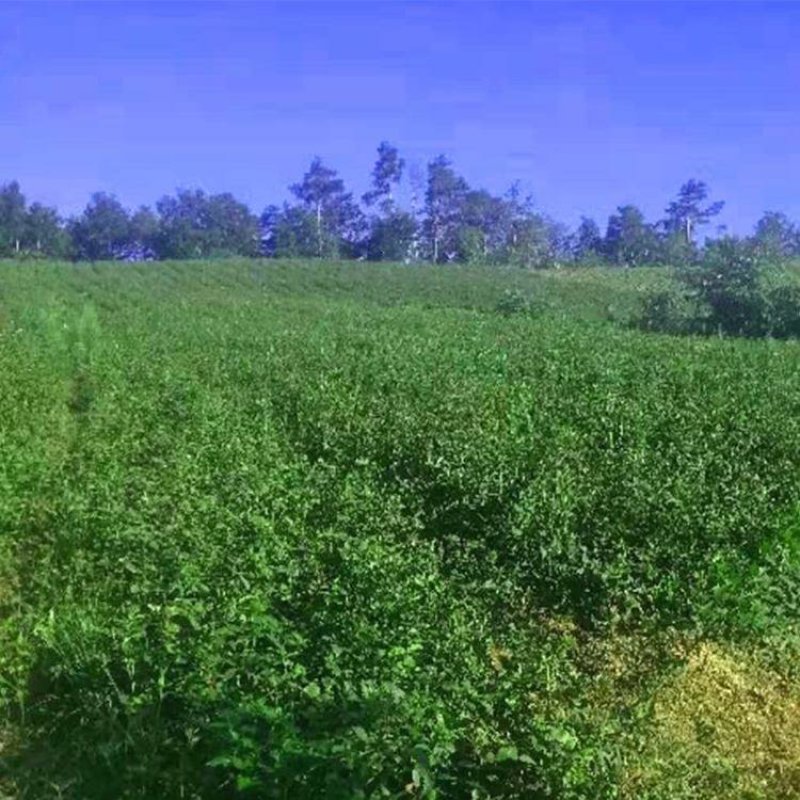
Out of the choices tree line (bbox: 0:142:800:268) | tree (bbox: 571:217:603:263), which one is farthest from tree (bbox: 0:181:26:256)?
tree (bbox: 571:217:603:263)

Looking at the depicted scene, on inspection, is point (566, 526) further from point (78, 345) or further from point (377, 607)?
point (78, 345)

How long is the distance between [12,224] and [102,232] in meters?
6.26

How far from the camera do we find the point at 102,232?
279 feet

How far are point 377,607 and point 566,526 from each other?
6.54ft

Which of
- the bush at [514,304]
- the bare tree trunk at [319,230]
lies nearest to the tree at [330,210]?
the bare tree trunk at [319,230]

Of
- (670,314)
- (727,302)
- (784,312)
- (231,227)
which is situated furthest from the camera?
(231,227)

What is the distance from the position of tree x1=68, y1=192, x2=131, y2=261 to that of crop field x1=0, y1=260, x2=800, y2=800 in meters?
75.0

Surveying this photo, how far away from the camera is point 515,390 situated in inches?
503

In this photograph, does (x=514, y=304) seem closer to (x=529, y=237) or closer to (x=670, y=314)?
(x=670, y=314)

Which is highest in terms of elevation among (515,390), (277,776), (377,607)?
(515,390)

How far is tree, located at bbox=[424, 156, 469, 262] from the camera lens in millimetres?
82562

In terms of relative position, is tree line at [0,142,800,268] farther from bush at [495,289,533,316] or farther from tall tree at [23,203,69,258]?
bush at [495,289,533,316]

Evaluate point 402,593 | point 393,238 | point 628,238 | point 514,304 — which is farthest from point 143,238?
point 402,593

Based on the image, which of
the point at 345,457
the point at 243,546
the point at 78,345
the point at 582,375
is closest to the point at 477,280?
the point at 78,345
